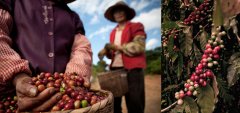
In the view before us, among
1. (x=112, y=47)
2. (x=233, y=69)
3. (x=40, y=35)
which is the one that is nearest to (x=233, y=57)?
(x=233, y=69)

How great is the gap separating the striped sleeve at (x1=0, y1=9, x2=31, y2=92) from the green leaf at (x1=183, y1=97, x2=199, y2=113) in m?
0.62

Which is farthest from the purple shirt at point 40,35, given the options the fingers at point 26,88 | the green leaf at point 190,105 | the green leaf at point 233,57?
the green leaf at point 233,57

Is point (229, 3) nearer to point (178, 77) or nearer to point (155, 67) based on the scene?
point (178, 77)

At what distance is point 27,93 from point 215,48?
2.36 ft

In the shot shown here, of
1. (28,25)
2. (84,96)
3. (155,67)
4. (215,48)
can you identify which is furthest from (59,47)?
(155,67)

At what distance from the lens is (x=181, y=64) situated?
1434 mm

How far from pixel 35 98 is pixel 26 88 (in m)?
0.05

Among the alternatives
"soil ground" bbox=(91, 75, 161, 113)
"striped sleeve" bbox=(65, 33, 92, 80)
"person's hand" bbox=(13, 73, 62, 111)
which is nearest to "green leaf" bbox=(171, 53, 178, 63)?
"striped sleeve" bbox=(65, 33, 92, 80)

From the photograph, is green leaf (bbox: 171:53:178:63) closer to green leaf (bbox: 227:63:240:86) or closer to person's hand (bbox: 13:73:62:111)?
green leaf (bbox: 227:63:240:86)

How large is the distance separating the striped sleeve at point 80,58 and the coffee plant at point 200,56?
0.30m

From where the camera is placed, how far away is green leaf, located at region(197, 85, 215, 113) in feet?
4.57

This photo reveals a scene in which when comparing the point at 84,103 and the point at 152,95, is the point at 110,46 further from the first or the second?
the point at 152,95

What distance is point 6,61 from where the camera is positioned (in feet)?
3.68

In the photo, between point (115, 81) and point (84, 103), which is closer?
point (84, 103)
